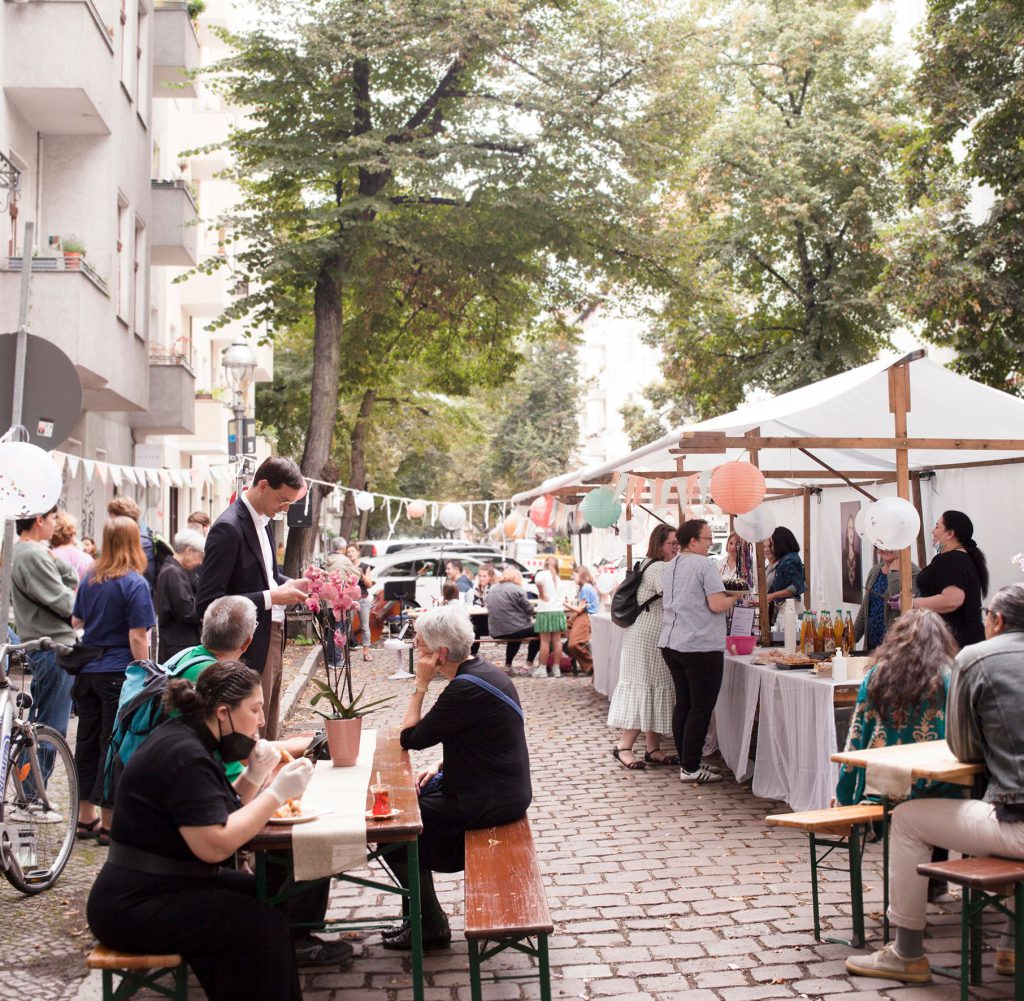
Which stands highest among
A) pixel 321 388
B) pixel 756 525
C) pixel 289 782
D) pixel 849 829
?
pixel 321 388

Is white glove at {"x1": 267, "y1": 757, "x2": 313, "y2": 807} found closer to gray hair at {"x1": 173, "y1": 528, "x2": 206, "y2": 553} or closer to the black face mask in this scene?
the black face mask

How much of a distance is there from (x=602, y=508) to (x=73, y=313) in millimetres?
6904

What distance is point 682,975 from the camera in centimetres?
538

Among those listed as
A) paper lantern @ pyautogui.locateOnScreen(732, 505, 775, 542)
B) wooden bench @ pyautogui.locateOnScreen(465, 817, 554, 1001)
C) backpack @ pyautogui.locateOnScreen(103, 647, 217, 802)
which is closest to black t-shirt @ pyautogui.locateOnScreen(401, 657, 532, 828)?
wooden bench @ pyautogui.locateOnScreen(465, 817, 554, 1001)

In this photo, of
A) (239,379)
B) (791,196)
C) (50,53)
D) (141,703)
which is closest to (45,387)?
(141,703)

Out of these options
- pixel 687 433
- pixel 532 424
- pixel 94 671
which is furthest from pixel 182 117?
pixel 532 424

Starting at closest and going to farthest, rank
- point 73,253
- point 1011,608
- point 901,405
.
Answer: point 1011,608 → point 901,405 → point 73,253

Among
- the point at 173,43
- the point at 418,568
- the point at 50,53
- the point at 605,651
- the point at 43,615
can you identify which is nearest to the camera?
the point at 43,615

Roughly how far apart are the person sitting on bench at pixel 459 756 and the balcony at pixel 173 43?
56.4 feet

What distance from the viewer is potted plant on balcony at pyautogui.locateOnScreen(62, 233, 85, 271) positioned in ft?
47.2

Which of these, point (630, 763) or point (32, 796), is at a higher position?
point (32, 796)

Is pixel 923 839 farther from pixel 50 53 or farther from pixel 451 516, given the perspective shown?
pixel 451 516

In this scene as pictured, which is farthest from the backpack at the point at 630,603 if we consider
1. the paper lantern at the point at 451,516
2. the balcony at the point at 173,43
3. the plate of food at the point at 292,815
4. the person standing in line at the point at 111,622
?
the paper lantern at the point at 451,516

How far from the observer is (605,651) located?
15.3 metres
